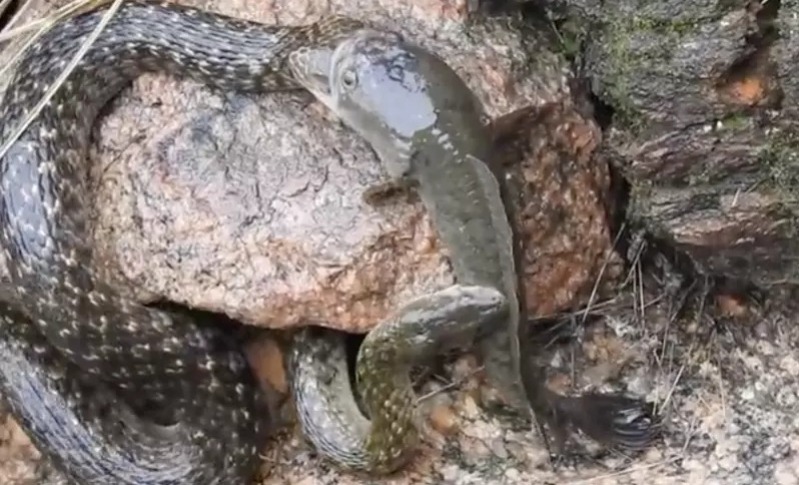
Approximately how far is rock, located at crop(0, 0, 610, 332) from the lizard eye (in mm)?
182

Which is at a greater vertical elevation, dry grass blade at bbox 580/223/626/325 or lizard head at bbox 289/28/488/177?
lizard head at bbox 289/28/488/177

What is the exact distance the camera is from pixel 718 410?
122 inches

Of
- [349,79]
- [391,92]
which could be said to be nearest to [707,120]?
[391,92]

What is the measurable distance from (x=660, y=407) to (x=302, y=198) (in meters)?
1.11

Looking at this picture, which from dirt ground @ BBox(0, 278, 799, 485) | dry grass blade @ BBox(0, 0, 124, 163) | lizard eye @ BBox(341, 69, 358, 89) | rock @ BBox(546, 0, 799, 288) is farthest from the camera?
dry grass blade @ BBox(0, 0, 124, 163)

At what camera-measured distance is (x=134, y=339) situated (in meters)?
3.13

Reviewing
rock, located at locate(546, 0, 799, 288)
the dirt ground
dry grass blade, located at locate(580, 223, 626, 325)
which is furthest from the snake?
rock, located at locate(546, 0, 799, 288)

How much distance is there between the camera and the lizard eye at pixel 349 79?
2918 millimetres

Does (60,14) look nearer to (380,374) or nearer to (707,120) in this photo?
(380,374)

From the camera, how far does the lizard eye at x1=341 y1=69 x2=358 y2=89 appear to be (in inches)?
115

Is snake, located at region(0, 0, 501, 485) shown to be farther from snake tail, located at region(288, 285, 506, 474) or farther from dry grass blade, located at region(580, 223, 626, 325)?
dry grass blade, located at region(580, 223, 626, 325)

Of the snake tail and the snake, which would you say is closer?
the snake tail

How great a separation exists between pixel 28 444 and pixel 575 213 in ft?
5.76

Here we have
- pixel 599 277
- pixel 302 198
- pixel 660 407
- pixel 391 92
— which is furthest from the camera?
pixel 599 277
